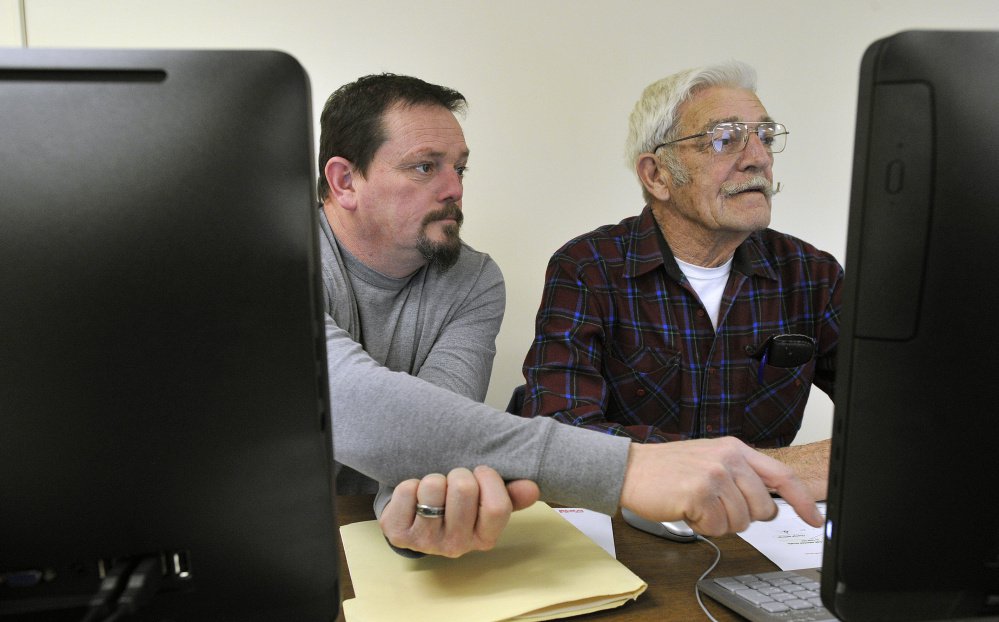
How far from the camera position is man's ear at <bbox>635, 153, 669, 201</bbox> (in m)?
1.84

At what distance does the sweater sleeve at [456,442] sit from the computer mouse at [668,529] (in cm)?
13

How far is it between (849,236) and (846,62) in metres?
2.42

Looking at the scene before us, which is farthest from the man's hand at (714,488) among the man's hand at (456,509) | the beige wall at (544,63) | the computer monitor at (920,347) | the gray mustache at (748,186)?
the beige wall at (544,63)

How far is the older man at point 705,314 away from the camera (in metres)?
1.58

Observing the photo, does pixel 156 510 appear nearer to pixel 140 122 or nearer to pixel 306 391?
pixel 306 391

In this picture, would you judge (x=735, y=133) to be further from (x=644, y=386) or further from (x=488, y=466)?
(x=488, y=466)

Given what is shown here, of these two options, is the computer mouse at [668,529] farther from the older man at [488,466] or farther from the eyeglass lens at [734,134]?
the eyeglass lens at [734,134]

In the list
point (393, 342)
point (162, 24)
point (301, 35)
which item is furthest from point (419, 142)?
point (162, 24)

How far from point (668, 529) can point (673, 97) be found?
122 cm

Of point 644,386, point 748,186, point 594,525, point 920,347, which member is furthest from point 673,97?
point 920,347

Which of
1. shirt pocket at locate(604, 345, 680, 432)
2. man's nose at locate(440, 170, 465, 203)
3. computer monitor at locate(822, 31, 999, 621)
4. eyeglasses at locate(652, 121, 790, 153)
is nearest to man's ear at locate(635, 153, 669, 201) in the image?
eyeglasses at locate(652, 121, 790, 153)

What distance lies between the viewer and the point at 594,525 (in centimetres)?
95

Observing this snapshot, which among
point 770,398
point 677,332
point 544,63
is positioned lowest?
point 770,398

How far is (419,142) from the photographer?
1482 millimetres
